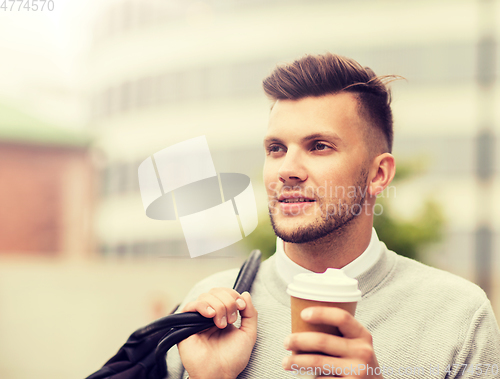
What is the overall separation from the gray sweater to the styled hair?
55cm

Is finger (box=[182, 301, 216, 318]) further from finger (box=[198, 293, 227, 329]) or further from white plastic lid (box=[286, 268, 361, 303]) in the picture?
white plastic lid (box=[286, 268, 361, 303])

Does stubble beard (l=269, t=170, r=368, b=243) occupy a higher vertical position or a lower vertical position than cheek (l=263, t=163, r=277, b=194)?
lower

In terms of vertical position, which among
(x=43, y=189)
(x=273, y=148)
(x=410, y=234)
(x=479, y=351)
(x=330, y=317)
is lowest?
(x=43, y=189)

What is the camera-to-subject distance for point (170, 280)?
10.7 meters

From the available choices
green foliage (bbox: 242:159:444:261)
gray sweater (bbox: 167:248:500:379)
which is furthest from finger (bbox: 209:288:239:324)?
green foliage (bbox: 242:159:444:261)

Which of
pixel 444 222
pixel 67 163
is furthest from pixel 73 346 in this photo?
pixel 444 222

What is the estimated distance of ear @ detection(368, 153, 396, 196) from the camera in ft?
5.05

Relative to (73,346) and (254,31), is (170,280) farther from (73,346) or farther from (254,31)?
(254,31)

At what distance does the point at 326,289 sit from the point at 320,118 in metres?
0.69

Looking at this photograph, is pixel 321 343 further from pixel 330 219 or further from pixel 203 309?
pixel 330 219

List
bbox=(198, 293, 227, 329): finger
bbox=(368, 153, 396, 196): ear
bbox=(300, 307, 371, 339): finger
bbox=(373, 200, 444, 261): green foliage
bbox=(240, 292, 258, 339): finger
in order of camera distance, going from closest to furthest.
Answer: bbox=(300, 307, 371, 339): finger
bbox=(198, 293, 227, 329): finger
bbox=(240, 292, 258, 339): finger
bbox=(368, 153, 396, 196): ear
bbox=(373, 200, 444, 261): green foliage

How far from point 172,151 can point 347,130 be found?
1188mm

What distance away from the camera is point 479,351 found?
129cm

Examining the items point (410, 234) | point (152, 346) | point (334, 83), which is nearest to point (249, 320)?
point (152, 346)
